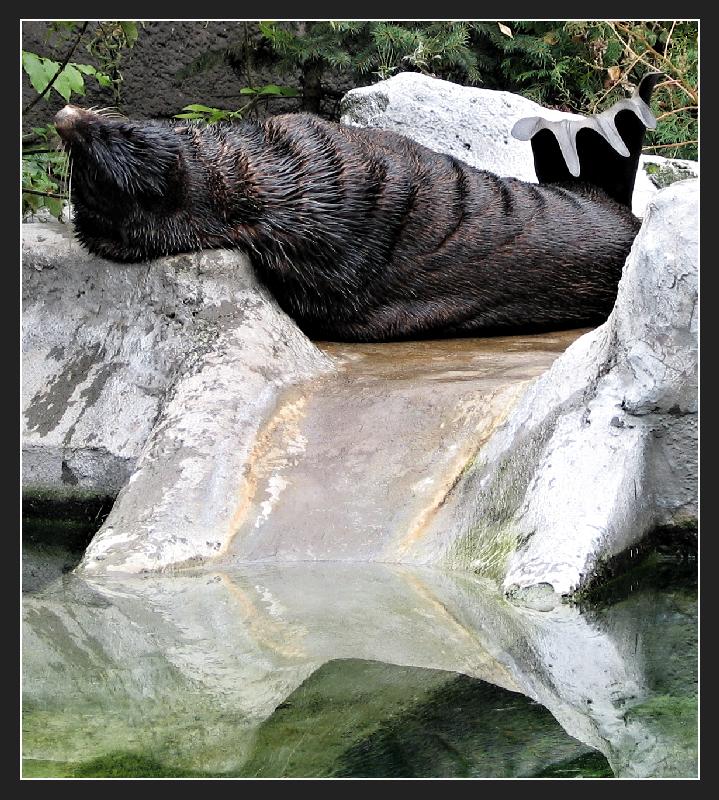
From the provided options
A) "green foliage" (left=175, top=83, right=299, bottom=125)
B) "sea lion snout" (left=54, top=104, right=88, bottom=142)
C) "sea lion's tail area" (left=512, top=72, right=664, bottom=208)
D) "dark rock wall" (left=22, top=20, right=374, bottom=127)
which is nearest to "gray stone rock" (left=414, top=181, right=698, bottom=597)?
"sea lion's tail area" (left=512, top=72, right=664, bottom=208)

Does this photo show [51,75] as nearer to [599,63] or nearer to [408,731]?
[408,731]

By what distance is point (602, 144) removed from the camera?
643 centimetres

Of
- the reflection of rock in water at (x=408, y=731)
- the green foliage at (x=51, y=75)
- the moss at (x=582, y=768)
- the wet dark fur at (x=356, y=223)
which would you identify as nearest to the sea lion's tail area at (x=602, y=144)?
the wet dark fur at (x=356, y=223)

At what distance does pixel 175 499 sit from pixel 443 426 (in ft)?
3.39

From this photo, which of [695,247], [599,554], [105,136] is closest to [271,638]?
[599,554]

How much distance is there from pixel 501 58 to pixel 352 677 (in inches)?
294

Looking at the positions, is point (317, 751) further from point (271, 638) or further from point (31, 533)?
point (31, 533)

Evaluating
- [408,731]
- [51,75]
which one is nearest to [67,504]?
[51,75]

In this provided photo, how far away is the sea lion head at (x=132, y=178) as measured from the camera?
5.40m

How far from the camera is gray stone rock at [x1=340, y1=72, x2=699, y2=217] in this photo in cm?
779

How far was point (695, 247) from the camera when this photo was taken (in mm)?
3826

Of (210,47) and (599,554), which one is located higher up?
(210,47)

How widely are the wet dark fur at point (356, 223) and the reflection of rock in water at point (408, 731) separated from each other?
112 inches

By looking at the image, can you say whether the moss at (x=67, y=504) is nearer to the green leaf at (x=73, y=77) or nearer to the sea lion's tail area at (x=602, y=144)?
the green leaf at (x=73, y=77)
